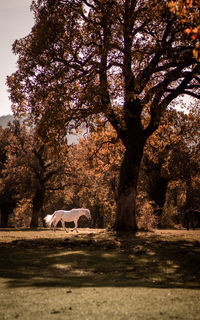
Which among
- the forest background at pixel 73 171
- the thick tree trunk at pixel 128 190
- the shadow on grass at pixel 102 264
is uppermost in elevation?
the forest background at pixel 73 171

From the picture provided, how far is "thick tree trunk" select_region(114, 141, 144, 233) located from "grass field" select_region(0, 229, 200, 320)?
15.2 feet

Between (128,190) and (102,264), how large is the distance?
1002 cm

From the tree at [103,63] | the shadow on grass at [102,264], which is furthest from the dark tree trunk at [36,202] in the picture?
the shadow on grass at [102,264]

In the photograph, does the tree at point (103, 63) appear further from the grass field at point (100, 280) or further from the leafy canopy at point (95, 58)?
the grass field at point (100, 280)

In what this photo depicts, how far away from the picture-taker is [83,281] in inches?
310

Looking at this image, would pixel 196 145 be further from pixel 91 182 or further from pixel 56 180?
pixel 56 180

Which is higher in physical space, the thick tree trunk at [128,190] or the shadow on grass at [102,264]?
the thick tree trunk at [128,190]

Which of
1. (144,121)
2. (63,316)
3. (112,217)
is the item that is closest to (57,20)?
(144,121)

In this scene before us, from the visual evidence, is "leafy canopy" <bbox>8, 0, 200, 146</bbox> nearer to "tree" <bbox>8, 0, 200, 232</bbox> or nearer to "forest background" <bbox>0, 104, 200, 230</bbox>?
"tree" <bbox>8, 0, 200, 232</bbox>

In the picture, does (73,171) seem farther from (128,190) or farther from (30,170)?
(128,190)

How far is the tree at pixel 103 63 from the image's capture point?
18016mm

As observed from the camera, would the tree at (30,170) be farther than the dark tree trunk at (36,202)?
No

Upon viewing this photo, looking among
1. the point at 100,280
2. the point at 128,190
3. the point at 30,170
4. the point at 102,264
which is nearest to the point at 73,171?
the point at 30,170

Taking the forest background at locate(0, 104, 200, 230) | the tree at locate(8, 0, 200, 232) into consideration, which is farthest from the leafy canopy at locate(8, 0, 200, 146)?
the forest background at locate(0, 104, 200, 230)
